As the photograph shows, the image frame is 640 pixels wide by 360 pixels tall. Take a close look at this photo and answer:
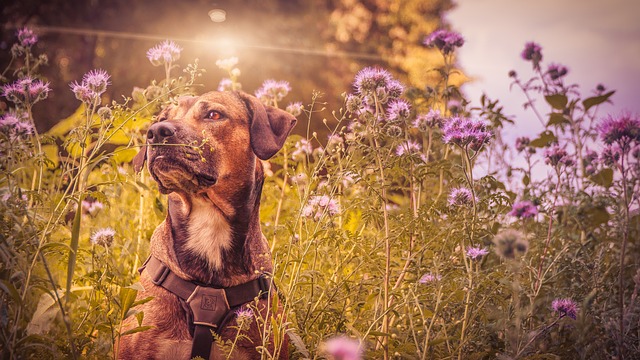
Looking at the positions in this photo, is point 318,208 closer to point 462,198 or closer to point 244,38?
point 462,198

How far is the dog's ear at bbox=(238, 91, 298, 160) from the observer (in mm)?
2307

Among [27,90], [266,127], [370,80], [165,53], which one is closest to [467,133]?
[370,80]

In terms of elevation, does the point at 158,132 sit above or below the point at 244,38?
below

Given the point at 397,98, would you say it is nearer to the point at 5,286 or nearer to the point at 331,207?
the point at 331,207

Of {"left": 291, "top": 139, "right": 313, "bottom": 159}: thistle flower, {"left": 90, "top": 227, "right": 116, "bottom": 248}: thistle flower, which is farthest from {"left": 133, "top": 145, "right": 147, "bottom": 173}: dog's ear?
{"left": 291, "top": 139, "right": 313, "bottom": 159}: thistle flower

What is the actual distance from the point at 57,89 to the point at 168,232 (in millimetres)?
8646

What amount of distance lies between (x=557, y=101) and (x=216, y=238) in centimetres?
237

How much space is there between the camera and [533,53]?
156 inches

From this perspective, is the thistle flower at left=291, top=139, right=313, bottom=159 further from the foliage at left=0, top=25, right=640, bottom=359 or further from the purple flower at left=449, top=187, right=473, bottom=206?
the purple flower at left=449, top=187, right=473, bottom=206

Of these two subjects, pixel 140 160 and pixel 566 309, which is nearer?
pixel 140 160

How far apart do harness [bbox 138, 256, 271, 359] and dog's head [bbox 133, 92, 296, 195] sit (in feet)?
1.16

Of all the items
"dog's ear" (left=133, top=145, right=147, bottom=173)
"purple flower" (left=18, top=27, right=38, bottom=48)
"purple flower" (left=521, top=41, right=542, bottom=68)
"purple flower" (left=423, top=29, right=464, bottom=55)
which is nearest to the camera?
"dog's ear" (left=133, top=145, right=147, bottom=173)

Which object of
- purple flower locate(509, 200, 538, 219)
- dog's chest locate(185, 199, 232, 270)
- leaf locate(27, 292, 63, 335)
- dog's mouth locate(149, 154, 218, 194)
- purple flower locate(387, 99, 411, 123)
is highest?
purple flower locate(387, 99, 411, 123)

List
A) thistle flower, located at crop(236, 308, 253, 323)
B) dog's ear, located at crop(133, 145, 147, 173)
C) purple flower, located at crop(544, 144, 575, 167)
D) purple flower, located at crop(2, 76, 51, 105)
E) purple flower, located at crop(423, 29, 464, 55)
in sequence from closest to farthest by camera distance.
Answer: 1. thistle flower, located at crop(236, 308, 253, 323)
2. dog's ear, located at crop(133, 145, 147, 173)
3. purple flower, located at crop(2, 76, 51, 105)
4. purple flower, located at crop(544, 144, 575, 167)
5. purple flower, located at crop(423, 29, 464, 55)
